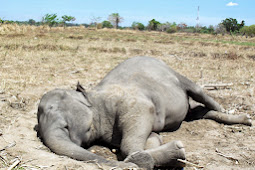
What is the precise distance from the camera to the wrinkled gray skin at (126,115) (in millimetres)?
2742

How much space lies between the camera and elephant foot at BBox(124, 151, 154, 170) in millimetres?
2648

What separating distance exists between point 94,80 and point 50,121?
3877 millimetres

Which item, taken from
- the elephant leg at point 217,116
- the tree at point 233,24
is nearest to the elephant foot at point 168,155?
the elephant leg at point 217,116

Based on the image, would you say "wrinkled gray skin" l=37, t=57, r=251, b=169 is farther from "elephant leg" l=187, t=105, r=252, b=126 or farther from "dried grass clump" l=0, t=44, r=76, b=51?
"dried grass clump" l=0, t=44, r=76, b=51

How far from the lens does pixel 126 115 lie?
3295 millimetres

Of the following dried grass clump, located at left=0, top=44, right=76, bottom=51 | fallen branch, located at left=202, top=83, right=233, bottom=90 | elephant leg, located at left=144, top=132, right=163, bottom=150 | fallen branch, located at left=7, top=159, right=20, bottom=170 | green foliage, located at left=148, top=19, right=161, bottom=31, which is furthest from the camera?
green foliage, located at left=148, top=19, right=161, bottom=31

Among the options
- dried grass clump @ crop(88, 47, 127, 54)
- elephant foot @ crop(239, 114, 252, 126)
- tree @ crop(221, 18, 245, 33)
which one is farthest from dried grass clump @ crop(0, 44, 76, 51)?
tree @ crop(221, 18, 245, 33)

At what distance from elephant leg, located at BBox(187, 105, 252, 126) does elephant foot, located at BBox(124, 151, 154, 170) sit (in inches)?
88.5

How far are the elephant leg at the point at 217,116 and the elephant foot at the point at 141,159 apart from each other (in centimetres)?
225

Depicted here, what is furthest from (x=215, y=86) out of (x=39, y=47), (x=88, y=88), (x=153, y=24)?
(x=153, y=24)

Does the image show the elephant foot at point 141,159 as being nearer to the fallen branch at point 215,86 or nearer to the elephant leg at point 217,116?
the elephant leg at point 217,116

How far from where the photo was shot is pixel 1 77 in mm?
6395

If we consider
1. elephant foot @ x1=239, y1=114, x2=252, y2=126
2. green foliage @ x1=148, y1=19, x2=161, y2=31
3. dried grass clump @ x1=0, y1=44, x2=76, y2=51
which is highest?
green foliage @ x1=148, y1=19, x2=161, y2=31

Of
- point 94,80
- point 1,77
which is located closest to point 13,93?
point 1,77
